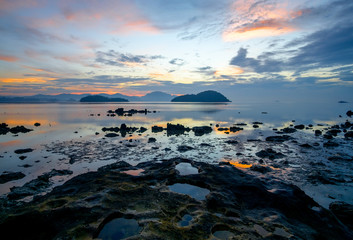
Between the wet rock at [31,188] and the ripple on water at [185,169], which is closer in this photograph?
the wet rock at [31,188]

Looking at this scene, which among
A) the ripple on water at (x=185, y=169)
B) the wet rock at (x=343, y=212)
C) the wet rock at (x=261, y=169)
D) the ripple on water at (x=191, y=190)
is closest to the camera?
the wet rock at (x=343, y=212)

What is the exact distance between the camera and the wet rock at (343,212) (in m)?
10.5

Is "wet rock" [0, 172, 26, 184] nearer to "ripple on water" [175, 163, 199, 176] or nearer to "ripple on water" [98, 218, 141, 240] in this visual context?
"ripple on water" [98, 218, 141, 240]

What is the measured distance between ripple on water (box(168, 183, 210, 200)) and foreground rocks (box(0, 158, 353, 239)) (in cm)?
19

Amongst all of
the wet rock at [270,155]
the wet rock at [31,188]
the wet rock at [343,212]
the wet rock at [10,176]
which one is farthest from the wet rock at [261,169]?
Answer: the wet rock at [10,176]

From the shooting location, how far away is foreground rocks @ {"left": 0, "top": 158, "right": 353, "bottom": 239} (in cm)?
871

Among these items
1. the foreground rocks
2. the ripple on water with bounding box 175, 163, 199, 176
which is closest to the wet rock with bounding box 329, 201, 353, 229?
the foreground rocks

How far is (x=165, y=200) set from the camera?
11625mm

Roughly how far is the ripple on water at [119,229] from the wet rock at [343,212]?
11526 millimetres

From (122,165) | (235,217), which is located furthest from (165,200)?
(122,165)

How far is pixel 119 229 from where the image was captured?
9078 millimetres

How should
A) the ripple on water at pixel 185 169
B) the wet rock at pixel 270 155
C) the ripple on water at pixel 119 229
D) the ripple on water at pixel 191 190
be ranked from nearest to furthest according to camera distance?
the ripple on water at pixel 119 229 → the ripple on water at pixel 191 190 → the ripple on water at pixel 185 169 → the wet rock at pixel 270 155

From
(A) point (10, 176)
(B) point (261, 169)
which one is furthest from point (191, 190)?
(A) point (10, 176)

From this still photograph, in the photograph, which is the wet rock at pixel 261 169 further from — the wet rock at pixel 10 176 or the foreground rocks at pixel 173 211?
the wet rock at pixel 10 176
